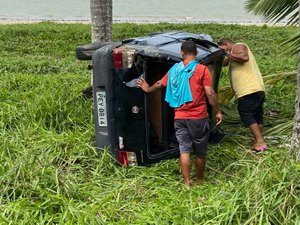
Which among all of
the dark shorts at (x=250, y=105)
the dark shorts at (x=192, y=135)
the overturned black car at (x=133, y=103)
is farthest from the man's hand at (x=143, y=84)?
the dark shorts at (x=250, y=105)

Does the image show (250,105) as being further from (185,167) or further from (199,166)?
(185,167)

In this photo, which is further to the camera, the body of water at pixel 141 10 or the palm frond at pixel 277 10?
the body of water at pixel 141 10

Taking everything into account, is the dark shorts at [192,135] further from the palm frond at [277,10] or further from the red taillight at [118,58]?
the palm frond at [277,10]

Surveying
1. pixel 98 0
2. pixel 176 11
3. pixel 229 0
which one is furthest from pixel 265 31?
pixel 229 0

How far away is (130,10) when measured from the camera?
29.4m

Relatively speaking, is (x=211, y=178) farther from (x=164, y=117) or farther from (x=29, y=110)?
(x=29, y=110)

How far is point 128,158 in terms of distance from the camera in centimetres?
532

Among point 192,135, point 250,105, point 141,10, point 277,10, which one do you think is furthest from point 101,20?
point 141,10

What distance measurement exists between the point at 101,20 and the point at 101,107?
6.52 ft

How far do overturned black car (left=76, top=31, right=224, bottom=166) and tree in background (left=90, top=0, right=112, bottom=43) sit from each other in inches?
63.8

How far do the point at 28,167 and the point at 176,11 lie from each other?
2542 cm

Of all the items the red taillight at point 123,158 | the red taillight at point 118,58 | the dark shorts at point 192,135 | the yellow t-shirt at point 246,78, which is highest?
the red taillight at point 118,58

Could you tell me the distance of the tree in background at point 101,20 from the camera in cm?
707

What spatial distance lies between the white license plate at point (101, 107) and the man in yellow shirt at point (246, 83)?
A: 4.64ft
